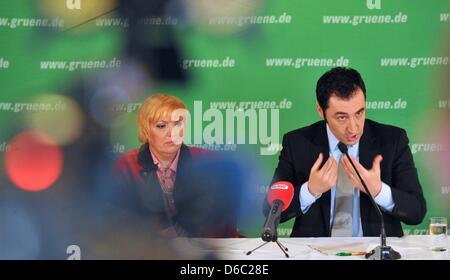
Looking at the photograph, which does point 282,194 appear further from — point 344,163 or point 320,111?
point 320,111

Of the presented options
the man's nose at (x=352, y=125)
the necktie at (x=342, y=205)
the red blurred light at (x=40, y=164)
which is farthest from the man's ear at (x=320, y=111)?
the red blurred light at (x=40, y=164)

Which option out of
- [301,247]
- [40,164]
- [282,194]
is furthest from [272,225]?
[40,164]

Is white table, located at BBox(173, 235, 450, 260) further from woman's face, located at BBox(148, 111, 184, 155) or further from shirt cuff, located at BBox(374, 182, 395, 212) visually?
woman's face, located at BBox(148, 111, 184, 155)

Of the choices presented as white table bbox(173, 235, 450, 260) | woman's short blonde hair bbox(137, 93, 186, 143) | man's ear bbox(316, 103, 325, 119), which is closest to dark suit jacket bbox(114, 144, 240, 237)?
woman's short blonde hair bbox(137, 93, 186, 143)

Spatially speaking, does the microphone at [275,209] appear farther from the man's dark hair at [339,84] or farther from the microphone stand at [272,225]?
the man's dark hair at [339,84]

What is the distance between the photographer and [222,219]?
4203 mm

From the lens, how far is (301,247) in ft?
11.7

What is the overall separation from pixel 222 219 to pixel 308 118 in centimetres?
82

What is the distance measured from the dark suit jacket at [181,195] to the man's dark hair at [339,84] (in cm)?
80

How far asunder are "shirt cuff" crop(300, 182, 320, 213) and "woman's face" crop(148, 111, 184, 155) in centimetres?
81

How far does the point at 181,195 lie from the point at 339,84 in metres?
1.19

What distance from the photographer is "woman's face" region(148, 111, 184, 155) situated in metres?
4.24

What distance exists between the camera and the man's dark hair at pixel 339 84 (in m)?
4.12
